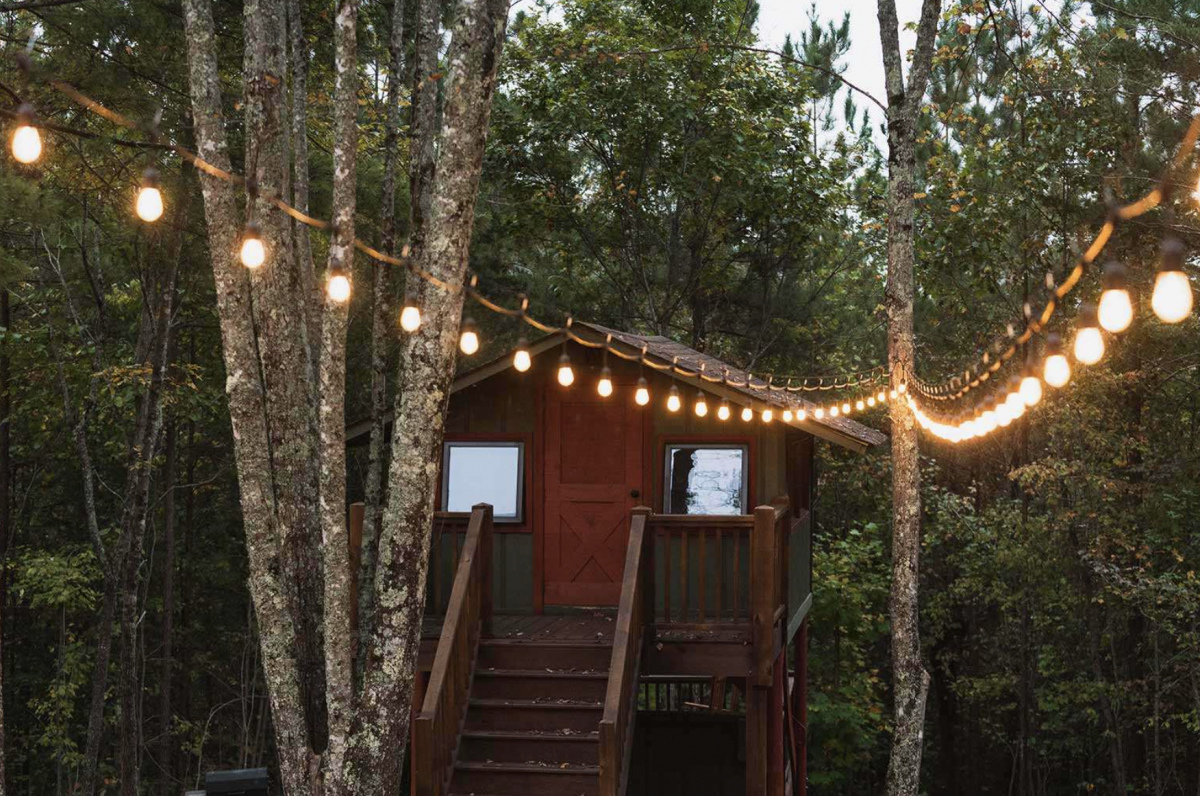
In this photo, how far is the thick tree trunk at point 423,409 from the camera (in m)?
7.75

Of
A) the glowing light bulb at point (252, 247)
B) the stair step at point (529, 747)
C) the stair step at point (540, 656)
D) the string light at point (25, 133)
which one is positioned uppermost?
the string light at point (25, 133)

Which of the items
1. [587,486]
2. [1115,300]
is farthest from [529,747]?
[1115,300]

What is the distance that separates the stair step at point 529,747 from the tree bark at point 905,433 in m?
4.93

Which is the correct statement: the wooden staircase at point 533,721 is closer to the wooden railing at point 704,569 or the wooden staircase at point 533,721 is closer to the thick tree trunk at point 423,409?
the wooden railing at point 704,569

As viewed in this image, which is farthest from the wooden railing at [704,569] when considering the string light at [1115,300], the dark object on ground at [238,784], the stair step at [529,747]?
the string light at [1115,300]

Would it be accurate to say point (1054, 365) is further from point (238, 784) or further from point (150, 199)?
point (238, 784)

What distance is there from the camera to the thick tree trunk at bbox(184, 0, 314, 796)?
8359mm

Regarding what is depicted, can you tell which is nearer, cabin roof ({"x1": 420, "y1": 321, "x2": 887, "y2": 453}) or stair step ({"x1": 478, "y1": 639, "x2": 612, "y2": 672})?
stair step ({"x1": 478, "y1": 639, "x2": 612, "y2": 672})

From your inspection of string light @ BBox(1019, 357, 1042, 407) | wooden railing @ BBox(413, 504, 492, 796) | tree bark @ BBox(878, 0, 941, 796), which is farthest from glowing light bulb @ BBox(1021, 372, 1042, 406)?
tree bark @ BBox(878, 0, 941, 796)

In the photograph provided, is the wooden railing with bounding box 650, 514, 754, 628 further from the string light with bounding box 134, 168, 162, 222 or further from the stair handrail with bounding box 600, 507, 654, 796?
the string light with bounding box 134, 168, 162, 222

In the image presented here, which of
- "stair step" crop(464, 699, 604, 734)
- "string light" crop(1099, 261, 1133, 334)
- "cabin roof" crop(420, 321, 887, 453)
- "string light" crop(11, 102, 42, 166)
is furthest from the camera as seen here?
"cabin roof" crop(420, 321, 887, 453)

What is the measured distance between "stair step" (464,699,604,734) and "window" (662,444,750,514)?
321 cm

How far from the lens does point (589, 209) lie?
21.9m

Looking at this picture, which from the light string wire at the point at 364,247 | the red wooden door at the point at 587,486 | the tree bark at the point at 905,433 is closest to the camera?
the light string wire at the point at 364,247
